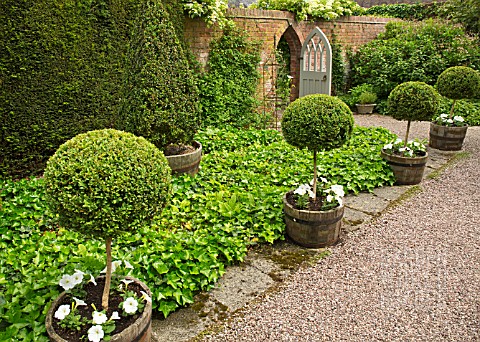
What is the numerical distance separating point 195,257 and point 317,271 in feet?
3.71

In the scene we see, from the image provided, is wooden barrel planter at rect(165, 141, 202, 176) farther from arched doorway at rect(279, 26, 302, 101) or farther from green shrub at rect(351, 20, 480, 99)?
green shrub at rect(351, 20, 480, 99)

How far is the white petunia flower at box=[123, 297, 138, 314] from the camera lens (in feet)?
7.65

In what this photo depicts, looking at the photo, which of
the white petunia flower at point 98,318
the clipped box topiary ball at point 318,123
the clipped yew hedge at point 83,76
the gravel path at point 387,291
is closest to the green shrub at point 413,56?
the gravel path at point 387,291

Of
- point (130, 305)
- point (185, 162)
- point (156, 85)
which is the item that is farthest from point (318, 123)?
point (130, 305)

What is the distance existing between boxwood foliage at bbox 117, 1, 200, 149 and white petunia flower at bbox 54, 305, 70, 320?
2.86m

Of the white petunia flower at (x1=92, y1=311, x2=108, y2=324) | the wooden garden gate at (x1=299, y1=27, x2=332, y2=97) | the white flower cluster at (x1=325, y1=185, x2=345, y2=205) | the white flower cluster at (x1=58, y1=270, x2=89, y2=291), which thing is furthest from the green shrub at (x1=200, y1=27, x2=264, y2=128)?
the white petunia flower at (x1=92, y1=311, x2=108, y2=324)

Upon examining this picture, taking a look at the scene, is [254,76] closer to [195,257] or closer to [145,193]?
[195,257]

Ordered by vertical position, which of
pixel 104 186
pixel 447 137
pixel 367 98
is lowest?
pixel 447 137

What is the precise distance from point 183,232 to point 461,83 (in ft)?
20.1

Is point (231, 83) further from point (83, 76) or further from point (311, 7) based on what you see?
point (311, 7)

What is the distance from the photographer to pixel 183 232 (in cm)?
392

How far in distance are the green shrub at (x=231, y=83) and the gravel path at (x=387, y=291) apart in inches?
168

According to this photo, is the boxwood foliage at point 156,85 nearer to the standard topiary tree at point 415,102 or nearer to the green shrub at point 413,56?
the standard topiary tree at point 415,102

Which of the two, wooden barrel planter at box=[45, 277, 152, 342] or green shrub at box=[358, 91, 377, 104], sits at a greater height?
green shrub at box=[358, 91, 377, 104]
